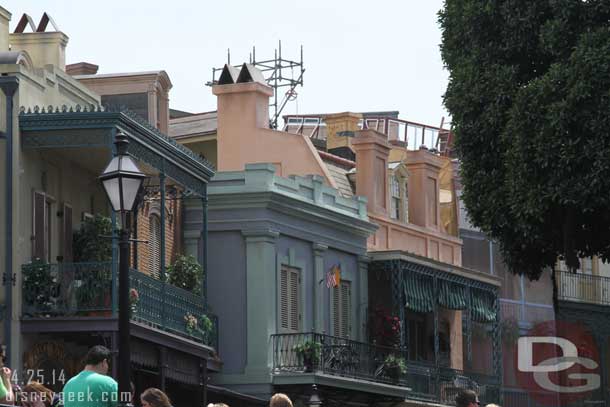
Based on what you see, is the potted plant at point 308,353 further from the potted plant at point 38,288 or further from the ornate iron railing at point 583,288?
the ornate iron railing at point 583,288

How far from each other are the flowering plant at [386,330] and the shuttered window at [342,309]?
65cm

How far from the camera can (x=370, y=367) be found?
40344mm

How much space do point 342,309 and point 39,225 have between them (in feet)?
39.6

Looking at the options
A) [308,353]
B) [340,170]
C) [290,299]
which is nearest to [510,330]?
[340,170]

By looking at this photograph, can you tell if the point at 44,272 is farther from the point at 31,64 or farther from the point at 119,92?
the point at 119,92

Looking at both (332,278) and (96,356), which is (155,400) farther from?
(332,278)

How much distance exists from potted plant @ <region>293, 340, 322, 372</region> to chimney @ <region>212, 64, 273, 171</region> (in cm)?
578

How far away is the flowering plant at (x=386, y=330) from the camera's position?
136 feet

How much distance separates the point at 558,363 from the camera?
52219mm

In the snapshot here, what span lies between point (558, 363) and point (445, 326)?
7293mm

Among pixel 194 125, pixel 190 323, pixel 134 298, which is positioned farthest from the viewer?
pixel 194 125

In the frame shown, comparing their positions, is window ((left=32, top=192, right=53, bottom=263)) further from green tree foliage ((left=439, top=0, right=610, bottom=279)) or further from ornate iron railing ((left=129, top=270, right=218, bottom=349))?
green tree foliage ((left=439, top=0, right=610, bottom=279))

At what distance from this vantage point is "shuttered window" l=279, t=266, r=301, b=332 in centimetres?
3847

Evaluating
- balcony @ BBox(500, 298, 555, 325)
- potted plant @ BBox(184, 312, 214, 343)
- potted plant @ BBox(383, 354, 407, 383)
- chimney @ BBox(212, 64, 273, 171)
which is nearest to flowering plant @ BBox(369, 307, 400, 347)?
potted plant @ BBox(383, 354, 407, 383)
